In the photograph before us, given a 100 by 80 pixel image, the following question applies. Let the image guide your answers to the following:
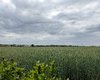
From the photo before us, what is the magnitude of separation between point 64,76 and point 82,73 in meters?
0.69

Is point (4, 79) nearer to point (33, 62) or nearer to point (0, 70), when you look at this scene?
point (0, 70)

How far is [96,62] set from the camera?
8.71 m

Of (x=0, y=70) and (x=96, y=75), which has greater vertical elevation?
(x=0, y=70)

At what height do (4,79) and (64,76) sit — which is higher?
(4,79)

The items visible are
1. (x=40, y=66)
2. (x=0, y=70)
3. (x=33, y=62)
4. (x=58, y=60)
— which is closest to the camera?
(x=40, y=66)

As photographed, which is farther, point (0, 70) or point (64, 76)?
point (64, 76)

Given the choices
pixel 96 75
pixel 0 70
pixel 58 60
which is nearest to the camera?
pixel 0 70

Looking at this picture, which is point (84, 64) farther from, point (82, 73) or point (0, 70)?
point (0, 70)

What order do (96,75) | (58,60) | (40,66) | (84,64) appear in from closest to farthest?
(40,66) → (96,75) → (84,64) → (58,60)

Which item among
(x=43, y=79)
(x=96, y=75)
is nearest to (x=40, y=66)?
(x=43, y=79)

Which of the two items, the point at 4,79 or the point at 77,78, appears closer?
the point at 4,79

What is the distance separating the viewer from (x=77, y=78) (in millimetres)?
8547

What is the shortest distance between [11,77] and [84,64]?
6.18 meters

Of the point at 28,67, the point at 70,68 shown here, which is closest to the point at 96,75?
the point at 70,68
